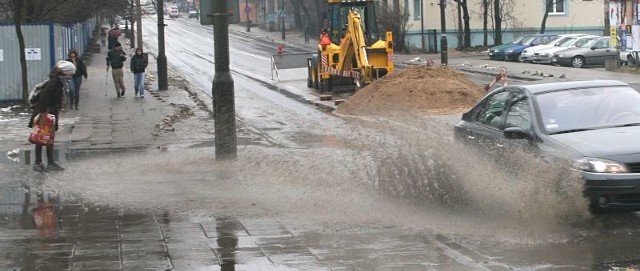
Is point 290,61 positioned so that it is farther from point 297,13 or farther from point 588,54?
point 297,13

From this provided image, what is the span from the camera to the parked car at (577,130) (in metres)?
8.18

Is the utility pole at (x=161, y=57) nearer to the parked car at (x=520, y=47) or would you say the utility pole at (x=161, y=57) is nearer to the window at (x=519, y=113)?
the window at (x=519, y=113)

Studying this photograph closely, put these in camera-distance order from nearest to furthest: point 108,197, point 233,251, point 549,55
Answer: point 233,251, point 108,197, point 549,55

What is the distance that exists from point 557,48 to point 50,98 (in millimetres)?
34541

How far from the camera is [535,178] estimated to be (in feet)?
27.9

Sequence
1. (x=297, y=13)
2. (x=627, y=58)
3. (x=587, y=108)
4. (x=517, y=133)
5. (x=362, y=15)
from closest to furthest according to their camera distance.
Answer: (x=517, y=133) < (x=587, y=108) < (x=362, y=15) < (x=627, y=58) < (x=297, y=13)

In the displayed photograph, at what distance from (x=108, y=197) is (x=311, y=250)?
12.6 ft

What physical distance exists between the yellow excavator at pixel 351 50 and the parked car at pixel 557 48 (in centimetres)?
1620

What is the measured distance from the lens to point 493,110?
10.4 meters

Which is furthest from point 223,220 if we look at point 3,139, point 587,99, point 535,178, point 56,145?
point 3,139

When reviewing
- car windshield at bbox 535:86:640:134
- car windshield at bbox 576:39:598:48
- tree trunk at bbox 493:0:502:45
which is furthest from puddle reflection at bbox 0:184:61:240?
tree trunk at bbox 493:0:502:45

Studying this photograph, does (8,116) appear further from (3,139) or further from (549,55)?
(549,55)

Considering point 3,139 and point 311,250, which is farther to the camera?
point 3,139

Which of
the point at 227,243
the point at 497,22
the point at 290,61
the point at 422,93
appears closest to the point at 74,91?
the point at 422,93
